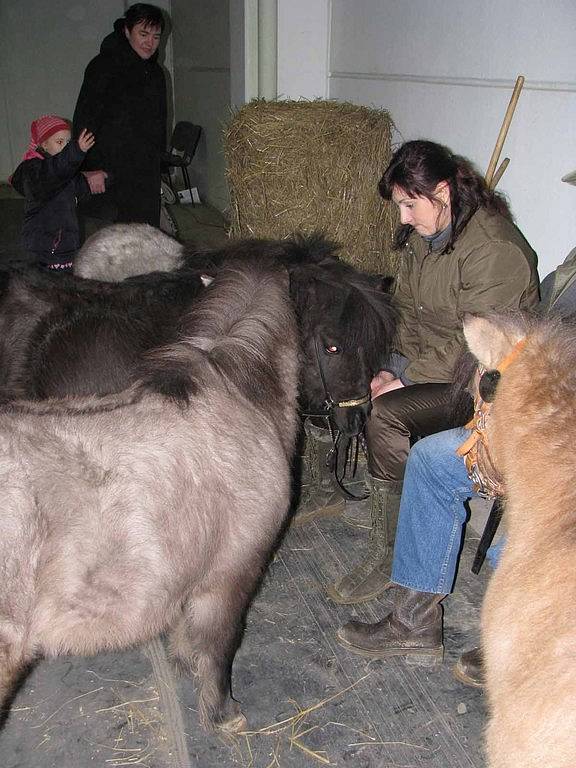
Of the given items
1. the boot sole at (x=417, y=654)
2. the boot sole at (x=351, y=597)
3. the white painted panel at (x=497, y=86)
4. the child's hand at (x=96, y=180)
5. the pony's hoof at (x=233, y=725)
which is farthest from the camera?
the child's hand at (x=96, y=180)

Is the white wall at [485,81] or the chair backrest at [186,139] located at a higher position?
the white wall at [485,81]

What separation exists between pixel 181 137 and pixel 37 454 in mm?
11034

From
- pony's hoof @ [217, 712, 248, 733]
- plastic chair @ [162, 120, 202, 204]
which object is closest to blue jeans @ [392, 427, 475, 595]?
pony's hoof @ [217, 712, 248, 733]

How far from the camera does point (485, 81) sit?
3641 mm

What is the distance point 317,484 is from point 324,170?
2.76 m

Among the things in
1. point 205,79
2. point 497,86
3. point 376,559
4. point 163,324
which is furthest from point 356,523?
point 205,79

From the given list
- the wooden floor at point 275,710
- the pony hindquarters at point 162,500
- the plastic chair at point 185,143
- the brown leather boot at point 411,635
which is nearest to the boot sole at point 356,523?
the wooden floor at point 275,710

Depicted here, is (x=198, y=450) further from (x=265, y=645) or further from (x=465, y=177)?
(x=465, y=177)

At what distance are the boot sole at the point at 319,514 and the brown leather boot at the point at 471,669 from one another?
1.22 meters

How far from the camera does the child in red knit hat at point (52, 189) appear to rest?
4.11 meters

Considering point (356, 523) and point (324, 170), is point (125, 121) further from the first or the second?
point (356, 523)

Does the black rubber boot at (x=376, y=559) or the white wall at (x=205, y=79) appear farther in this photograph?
the white wall at (x=205, y=79)

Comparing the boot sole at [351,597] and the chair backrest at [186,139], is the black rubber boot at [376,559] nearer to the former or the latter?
the boot sole at [351,597]

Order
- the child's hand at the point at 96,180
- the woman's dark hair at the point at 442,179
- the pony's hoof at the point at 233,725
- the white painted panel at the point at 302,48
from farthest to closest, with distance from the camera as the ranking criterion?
the white painted panel at the point at 302,48
the child's hand at the point at 96,180
the woman's dark hair at the point at 442,179
the pony's hoof at the point at 233,725
